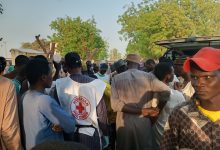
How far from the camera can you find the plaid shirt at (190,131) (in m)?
2.45

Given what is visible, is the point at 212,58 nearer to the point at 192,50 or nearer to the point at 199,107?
the point at 199,107

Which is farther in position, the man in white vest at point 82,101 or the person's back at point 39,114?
the man in white vest at point 82,101

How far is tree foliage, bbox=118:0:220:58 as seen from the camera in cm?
3662

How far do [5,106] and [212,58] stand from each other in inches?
73.5

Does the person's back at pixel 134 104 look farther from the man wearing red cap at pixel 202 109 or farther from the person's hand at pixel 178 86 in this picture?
the man wearing red cap at pixel 202 109

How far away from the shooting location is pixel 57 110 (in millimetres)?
3461

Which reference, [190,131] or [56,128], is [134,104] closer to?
[56,128]

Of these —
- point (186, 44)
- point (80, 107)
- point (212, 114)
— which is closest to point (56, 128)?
point (80, 107)

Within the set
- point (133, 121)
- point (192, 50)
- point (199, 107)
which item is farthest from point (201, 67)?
point (192, 50)

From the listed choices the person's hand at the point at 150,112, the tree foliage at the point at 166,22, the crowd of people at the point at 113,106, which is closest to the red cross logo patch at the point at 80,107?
the crowd of people at the point at 113,106

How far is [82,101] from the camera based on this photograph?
13.8 feet

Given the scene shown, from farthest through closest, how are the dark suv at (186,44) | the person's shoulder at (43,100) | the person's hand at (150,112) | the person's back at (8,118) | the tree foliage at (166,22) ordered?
1. the tree foliage at (166,22)
2. the dark suv at (186,44)
3. the person's hand at (150,112)
4. the person's shoulder at (43,100)
5. the person's back at (8,118)

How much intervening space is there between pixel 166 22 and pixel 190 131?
3479cm

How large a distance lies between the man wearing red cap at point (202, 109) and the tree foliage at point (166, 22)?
33090 mm
